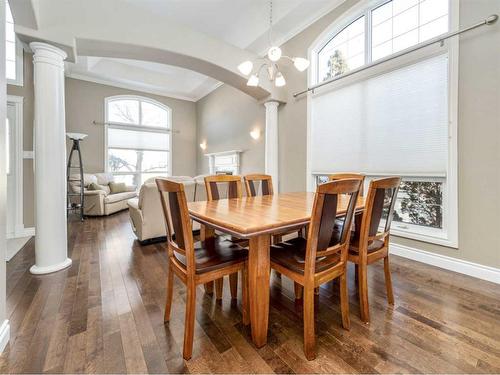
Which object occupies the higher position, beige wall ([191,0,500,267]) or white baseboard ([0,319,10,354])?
beige wall ([191,0,500,267])

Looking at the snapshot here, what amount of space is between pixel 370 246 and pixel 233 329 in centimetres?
114

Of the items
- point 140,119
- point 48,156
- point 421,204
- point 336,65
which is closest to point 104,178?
point 140,119

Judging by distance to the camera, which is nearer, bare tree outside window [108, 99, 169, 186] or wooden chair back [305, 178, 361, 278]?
wooden chair back [305, 178, 361, 278]

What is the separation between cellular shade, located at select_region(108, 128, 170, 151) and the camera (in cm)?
662

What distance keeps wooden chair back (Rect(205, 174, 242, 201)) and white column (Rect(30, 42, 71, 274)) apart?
5.28 feet

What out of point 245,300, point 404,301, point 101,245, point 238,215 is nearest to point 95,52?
point 101,245

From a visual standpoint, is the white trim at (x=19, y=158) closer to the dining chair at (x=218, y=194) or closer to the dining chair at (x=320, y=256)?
the dining chair at (x=218, y=194)

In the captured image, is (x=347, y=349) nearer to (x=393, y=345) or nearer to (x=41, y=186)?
(x=393, y=345)

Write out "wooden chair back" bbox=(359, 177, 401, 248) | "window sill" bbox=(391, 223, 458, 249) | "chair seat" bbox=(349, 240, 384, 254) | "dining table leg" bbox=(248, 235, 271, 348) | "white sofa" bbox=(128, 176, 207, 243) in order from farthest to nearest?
"white sofa" bbox=(128, 176, 207, 243) < "window sill" bbox=(391, 223, 458, 249) < "chair seat" bbox=(349, 240, 384, 254) < "wooden chair back" bbox=(359, 177, 401, 248) < "dining table leg" bbox=(248, 235, 271, 348)

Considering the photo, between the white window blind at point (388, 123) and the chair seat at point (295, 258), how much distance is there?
194 centimetres

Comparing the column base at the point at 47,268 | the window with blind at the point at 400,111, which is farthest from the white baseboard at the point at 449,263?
the column base at the point at 47,268

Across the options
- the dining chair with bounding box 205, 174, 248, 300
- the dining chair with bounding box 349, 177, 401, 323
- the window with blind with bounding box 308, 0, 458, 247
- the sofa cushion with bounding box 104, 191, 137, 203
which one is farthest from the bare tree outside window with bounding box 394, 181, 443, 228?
the sofa cushion with bounding box 104, 191, 137, 203

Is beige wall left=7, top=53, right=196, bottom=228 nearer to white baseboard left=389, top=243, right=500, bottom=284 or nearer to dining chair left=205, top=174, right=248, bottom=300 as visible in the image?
dining chair left=205, top=174, right=248, bottom=300

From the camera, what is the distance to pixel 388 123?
2.93 metres
